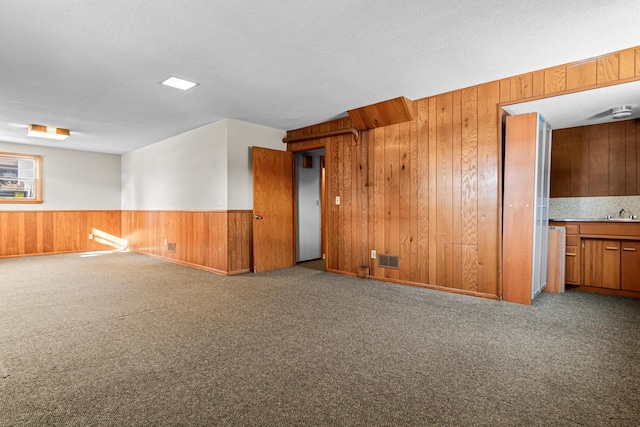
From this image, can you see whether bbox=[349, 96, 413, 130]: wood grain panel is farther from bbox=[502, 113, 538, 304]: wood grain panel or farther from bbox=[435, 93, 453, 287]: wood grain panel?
bbox=[502, 113, 538, 304]: wood grain panel

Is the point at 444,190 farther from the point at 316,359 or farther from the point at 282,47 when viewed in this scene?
the point at 316,359

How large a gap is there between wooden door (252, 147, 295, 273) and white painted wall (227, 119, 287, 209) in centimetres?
20

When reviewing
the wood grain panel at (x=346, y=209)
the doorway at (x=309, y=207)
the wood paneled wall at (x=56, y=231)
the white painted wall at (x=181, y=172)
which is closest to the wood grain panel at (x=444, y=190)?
the wood grain panel at (x=346, y=209)

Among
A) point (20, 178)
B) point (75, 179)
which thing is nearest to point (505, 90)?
point (75, 179)

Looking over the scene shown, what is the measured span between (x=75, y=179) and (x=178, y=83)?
19.2 feet

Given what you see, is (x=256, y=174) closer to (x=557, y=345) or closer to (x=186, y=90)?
(x=186, y=90)

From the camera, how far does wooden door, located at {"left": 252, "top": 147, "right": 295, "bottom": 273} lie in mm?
5227

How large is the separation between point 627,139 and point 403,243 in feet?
10.1

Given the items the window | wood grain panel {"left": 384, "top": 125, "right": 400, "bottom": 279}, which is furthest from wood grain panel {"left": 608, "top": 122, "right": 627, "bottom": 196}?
the window

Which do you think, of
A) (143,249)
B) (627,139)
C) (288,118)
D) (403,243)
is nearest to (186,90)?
(288,118)

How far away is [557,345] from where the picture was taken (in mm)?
2438

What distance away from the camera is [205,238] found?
5.48 m

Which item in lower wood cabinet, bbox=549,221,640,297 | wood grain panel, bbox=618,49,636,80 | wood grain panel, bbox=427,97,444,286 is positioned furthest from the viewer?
wood grain panel, bbox=427,97,444,286

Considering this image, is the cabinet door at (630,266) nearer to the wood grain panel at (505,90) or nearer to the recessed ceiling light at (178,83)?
the wood grain panel at (505,90)
